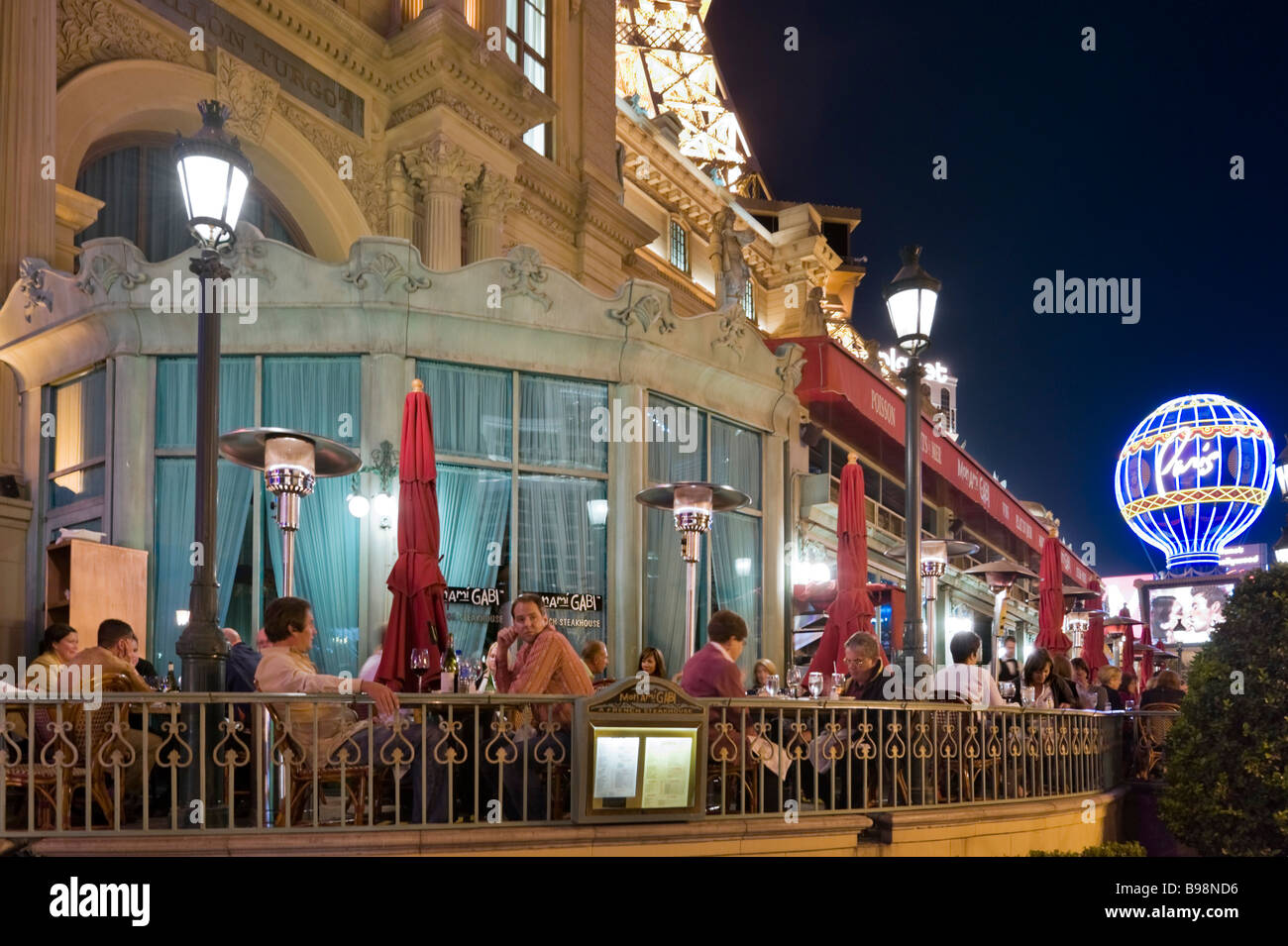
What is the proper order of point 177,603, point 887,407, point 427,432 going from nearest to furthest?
point 427,432
point 177,603
point 887,407

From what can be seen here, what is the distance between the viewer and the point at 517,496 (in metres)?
14.0

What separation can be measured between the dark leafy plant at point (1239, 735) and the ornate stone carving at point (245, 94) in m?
15.6

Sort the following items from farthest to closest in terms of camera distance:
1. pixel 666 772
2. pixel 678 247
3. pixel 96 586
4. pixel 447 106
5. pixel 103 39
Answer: pixel 678 247 < pixel 447 106 < pixel 103 39 < pixel 96 586 < pixel 666 772

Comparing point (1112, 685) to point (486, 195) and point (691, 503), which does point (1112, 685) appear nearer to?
point (691, 503)

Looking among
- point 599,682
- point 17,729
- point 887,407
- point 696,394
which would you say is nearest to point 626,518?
point 696,394

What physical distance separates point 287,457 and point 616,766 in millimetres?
4544

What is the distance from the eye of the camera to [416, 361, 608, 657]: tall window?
13.6m

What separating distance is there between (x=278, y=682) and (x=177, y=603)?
561 cm

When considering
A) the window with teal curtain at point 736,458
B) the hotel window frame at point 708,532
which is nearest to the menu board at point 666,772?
the hotel window frame at point 708,532

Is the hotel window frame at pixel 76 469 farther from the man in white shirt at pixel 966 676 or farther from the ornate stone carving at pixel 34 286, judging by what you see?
the man in white shirt at pixel 966 676

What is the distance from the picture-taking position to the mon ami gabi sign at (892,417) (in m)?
20.3

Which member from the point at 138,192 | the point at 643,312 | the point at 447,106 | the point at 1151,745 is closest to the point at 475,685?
the point at 643,312

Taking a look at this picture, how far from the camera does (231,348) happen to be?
43.4 feet
